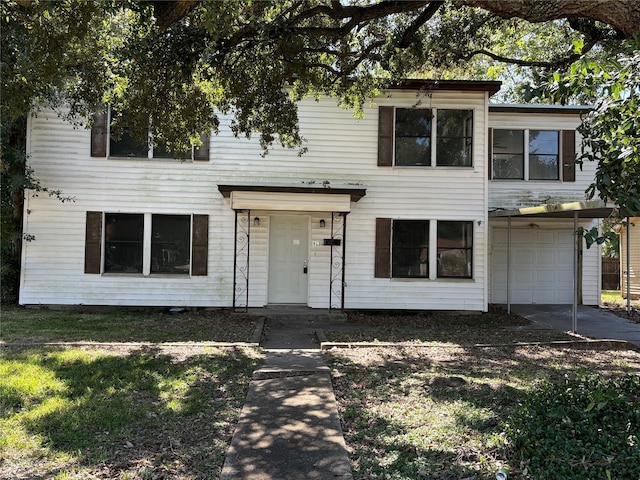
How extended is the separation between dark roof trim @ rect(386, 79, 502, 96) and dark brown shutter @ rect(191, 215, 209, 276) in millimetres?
5708

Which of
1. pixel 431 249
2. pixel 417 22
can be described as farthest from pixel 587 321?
pixel 417 22

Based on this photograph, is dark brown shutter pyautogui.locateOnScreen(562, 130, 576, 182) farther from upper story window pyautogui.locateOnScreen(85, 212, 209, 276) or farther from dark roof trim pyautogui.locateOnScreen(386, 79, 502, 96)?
upper story window pyautogui.locateOnScreen(85, 212, 209, 276)

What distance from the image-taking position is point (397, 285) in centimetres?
1156

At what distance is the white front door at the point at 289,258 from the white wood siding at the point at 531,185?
555 cm

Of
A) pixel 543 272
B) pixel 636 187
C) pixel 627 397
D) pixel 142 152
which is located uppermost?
pixel 142 152

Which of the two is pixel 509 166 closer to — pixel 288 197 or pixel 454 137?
pixel 454 137

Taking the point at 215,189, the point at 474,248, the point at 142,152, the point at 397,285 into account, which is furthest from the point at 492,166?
the point at 142,152

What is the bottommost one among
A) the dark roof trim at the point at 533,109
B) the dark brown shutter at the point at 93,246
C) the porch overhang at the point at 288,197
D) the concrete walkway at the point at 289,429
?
the concrete walkway at the point at 289,429

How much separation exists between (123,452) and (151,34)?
19.2 ft

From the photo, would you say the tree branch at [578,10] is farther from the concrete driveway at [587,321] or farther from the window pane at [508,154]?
the window pane at [508,154]

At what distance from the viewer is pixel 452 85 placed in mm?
A: 11414

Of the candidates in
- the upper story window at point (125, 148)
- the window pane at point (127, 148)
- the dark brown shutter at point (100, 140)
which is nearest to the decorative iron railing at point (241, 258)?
the upper story window at point (125, 148)

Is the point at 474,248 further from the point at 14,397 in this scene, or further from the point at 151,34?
the point at 14,397

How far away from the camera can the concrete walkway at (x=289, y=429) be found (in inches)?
133
